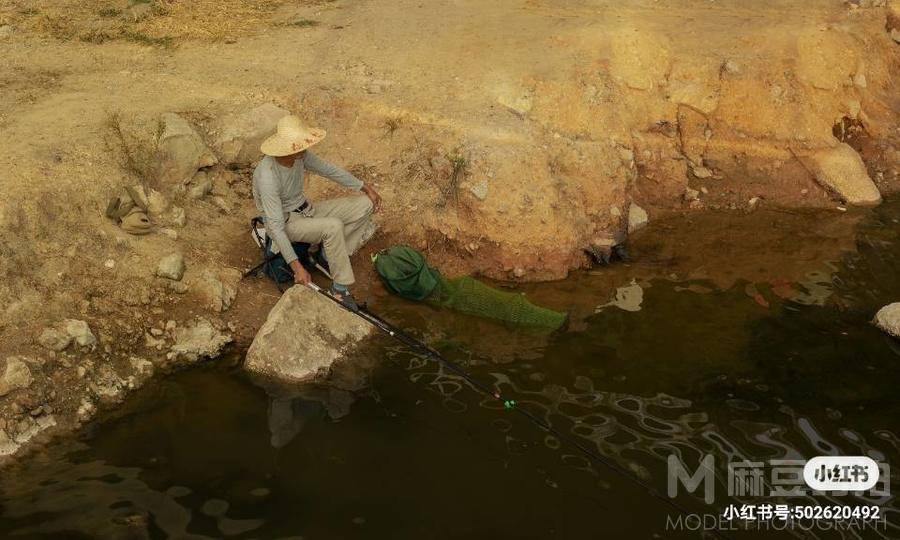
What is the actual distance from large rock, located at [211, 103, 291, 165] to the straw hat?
5.98ft

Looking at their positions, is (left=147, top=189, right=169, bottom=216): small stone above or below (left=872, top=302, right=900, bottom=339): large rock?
above

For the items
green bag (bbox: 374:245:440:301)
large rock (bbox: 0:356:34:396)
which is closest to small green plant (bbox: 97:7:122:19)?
green bag (bbox: 374:245:440:301)

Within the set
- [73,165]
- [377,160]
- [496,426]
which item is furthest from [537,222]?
[73,165]

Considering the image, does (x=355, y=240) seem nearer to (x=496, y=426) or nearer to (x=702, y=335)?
(x=496, y=426)

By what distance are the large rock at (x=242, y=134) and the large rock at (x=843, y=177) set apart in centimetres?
683

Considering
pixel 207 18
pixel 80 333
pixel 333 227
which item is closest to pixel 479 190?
pixel 333 227

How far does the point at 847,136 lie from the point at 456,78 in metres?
5.45

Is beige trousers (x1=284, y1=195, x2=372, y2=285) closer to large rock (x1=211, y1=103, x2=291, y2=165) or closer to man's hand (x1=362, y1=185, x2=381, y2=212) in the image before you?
Result: man's hand (x1=362, y1=185, x2=381, y2=212)

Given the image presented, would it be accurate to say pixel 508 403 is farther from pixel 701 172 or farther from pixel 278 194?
pixel 701 172

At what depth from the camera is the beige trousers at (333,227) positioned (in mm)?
7176

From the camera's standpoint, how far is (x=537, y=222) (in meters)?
8.44

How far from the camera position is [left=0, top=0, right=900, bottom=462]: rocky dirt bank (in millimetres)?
6789

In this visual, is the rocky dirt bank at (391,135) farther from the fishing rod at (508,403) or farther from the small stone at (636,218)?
the fishing rod at (508,403)

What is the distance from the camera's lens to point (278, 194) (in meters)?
6.90
